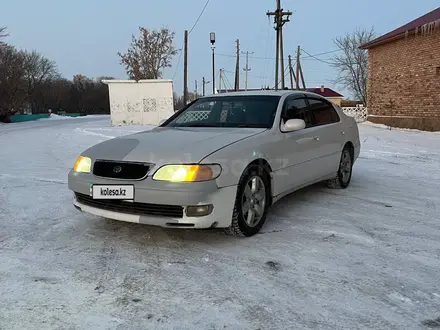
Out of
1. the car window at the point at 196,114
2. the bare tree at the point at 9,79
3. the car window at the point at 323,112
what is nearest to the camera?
the car window at the point at 196,114

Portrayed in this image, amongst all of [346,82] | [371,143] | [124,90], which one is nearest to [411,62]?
[371,143]

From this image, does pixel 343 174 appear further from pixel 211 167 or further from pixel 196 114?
A: pixel 211 167

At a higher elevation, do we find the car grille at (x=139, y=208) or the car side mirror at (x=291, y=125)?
the car side mirror at (x=291, y=125)

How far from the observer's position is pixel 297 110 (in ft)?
15.6

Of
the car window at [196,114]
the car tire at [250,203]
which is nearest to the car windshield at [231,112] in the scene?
the car window at [196,114]

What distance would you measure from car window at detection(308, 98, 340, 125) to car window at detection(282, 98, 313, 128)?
173mm

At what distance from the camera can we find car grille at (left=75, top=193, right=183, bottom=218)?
329cm

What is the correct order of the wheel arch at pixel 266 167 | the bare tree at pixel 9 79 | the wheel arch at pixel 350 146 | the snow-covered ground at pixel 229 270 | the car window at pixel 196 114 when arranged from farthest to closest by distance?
the bare tree at pixel 9 79 < the wheel arch at pixel 350 146 < the car window at pixel 196 114 < the wheel arch at pixel 266 167 < the snow-covered ground at pixel 229 270

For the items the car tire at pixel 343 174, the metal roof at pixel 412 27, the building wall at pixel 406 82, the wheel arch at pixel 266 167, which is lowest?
the car tire at pixel 343 174

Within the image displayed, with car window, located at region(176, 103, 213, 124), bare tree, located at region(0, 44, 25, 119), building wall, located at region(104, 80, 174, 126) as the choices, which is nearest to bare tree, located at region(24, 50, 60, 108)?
bare tree, located at region(0, 44, 25, 119)

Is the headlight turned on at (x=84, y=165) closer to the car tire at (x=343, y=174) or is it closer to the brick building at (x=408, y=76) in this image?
the car tire at (x=343, y=174)

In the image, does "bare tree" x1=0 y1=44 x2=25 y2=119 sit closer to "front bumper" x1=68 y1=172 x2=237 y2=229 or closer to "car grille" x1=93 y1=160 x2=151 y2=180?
"car grille" x1=93 y1=160 x2=151 y2=180

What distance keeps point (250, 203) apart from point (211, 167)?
2.09 feet

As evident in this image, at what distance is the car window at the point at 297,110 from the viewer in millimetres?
4520
